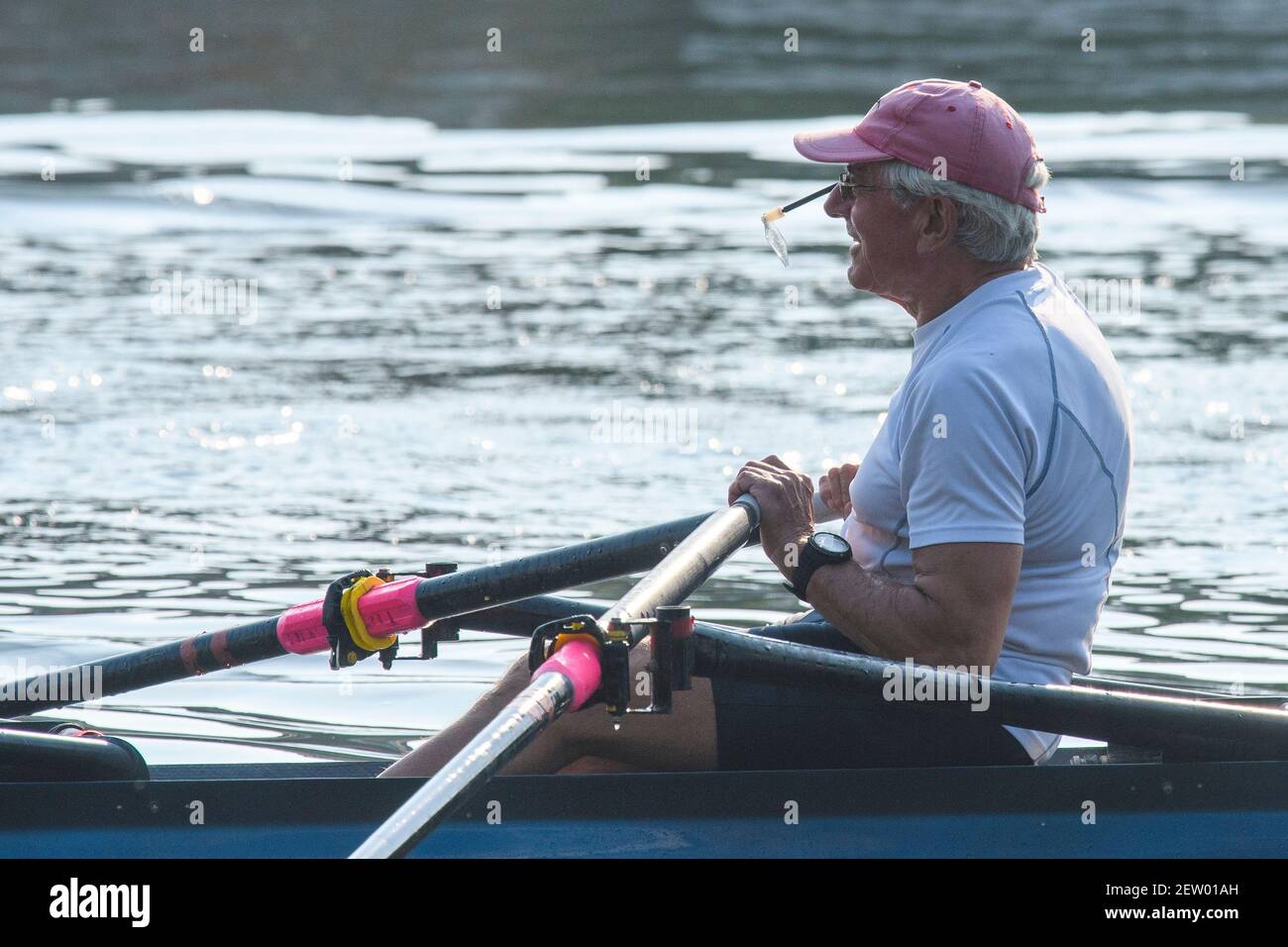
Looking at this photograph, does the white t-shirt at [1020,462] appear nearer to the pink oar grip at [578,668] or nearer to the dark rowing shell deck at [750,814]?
the dark rowing shell deck at [750,814]

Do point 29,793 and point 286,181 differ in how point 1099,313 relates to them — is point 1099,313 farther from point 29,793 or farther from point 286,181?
point 29,793

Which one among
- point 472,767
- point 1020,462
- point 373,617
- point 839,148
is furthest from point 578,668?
point 839,148

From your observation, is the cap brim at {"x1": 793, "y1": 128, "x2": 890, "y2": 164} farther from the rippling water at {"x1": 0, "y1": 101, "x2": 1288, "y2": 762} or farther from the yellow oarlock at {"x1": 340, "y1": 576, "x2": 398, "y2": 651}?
the rippling water at {"x1": 0, "y1": 101, "x2": 1288, "y2": 762}

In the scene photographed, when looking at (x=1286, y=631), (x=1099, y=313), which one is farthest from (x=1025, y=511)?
(x=1099, y=313)

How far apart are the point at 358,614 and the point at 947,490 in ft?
4.44

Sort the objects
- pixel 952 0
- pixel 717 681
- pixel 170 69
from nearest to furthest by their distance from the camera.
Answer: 1. pixel 717 681
2. pixel 170 69
3. pixel 952 0

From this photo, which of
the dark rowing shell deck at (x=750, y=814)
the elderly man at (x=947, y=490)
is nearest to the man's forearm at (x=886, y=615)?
the elderly man at (x=947, y=490)

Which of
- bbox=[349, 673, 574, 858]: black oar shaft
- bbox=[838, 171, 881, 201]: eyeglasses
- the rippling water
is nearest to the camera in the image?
bbox=[349, 673, 574, 858]: black oar shaft

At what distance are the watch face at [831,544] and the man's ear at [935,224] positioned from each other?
0.52m

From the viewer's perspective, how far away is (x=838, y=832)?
3.39m

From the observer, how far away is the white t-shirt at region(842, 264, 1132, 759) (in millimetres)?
3168

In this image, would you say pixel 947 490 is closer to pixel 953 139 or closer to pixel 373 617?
pixel 953 139

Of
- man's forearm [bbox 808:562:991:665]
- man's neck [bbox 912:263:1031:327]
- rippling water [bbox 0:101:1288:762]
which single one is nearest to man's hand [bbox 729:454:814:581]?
man's forearm [bbox 808:562:991:665]

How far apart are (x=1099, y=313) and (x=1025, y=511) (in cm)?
899
